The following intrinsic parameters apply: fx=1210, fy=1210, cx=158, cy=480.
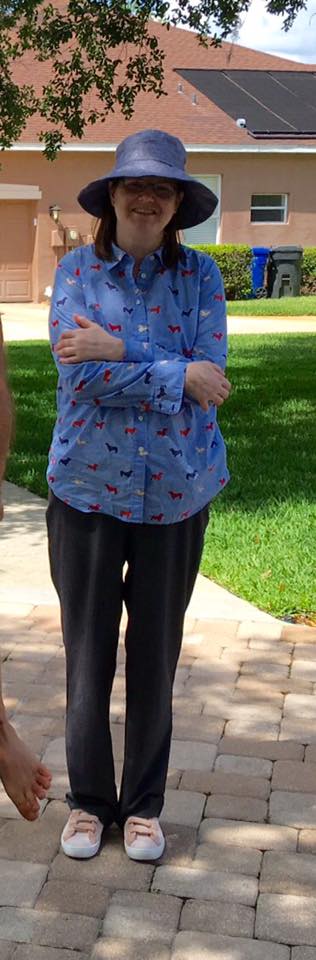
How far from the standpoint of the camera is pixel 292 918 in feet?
10.0

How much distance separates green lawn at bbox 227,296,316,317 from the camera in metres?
21.5

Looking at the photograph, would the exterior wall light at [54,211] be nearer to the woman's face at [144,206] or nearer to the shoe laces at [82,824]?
the woman's face at [144,206]

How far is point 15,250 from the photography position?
26.5m

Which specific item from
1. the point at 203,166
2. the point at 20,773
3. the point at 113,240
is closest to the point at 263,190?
the point at 203,166

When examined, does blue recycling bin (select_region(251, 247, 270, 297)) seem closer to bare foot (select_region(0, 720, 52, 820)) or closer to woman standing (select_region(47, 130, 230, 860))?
woman standing (select_region(47, 130, 230, 860))

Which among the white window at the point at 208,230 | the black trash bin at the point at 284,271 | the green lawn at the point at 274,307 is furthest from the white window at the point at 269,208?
the green lawn at the point at 274,307

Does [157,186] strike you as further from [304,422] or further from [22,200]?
[22,200]

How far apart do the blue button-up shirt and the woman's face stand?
6cm

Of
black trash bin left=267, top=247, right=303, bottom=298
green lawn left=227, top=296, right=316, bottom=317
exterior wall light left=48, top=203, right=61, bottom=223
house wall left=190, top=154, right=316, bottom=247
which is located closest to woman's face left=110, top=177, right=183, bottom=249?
green lawn left=227, top=296, right=316, bottom=317

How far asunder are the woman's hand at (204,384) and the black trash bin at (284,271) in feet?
73.2

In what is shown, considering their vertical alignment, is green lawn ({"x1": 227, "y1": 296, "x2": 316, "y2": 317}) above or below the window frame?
below

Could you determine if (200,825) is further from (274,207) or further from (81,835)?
(274,207)

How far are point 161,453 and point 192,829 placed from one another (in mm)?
1172

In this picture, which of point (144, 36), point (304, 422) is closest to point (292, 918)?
point (304, 422)
